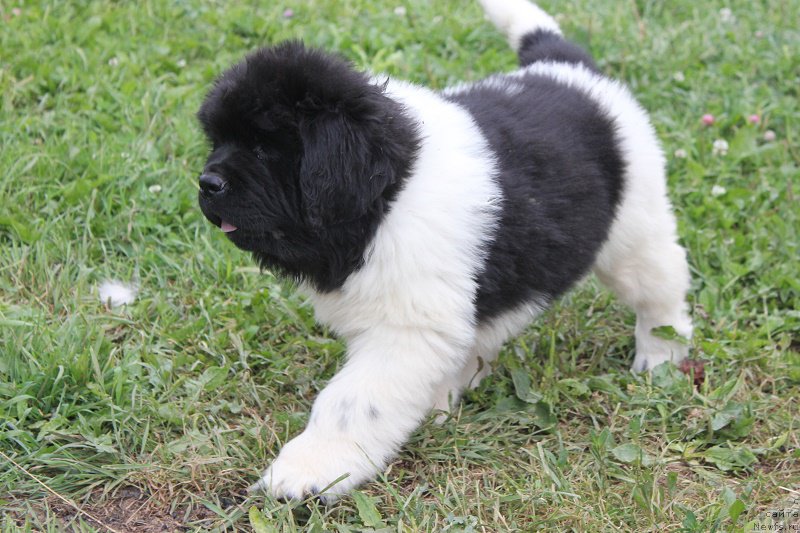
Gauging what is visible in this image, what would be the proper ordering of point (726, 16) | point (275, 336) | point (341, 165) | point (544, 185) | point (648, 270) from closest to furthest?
point (341, 165) < point (544, 185) < point (648, 270) < point (275, 336) < point (726, 16)

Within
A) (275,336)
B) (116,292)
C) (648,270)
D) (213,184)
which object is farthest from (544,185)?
(116,292)

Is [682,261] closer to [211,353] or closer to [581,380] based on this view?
[581,380]

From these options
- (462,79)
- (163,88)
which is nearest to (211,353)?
(163,88)

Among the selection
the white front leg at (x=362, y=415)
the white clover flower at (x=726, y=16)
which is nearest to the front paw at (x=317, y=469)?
the white front leg at (x=362, y=415)

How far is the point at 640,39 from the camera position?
19.9 feet

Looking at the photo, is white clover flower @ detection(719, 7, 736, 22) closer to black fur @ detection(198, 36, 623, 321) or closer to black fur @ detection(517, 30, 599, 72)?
black fur @ detection(517, 30, 599, 72)

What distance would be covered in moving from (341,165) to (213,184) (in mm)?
376

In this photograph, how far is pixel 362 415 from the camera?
2.80 m

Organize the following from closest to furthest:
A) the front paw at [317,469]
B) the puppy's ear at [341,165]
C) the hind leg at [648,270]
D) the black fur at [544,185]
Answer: the puppy's ear at [341,165] → the front paw at [317,469] → the black fur at [544,185] → the hind leg at [648,270]

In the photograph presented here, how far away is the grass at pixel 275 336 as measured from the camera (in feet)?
9.61

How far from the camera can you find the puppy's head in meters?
2.68

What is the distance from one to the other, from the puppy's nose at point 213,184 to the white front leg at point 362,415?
0.64 meters

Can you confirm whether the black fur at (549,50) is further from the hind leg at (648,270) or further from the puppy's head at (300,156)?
A: the puppy's head at (300,156)

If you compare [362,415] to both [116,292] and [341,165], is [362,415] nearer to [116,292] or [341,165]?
[341,165]
